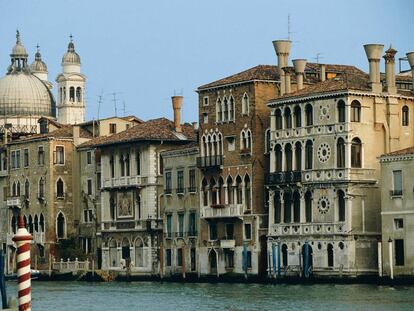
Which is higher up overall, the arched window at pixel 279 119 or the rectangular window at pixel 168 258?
the arched window at pixel 279 119

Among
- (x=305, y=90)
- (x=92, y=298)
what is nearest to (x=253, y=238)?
(x=305, y=90)

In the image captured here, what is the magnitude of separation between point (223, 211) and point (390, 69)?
10.5 meters

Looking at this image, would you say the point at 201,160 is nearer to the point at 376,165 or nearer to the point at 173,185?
the point at 173,185

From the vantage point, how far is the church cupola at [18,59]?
378 feet

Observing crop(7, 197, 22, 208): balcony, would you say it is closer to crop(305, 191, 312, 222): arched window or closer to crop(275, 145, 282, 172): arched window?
crop(275, 145, 282, 172): arched window

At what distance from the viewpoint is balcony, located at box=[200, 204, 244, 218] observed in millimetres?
70562

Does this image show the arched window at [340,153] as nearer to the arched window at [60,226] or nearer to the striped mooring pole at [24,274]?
the arched window at [60,226]

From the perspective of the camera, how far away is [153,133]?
257ft

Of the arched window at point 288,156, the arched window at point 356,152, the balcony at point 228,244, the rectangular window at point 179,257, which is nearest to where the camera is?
the arched window at point 356,152

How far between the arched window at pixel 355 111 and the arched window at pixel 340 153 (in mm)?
953

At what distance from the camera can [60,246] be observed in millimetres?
85438

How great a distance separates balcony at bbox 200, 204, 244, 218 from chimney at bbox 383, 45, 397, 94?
8674 millimetres

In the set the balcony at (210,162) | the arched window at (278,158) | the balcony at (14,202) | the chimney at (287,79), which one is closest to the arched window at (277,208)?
the arched window at (278,158)

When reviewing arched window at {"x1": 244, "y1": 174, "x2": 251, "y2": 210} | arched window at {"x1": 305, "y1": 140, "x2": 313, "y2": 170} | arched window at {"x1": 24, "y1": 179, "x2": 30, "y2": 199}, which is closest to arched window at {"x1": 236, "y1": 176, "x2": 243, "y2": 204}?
arched window at {"x1": 244, "y1": 174, "x2": 251, "y2": 210}
